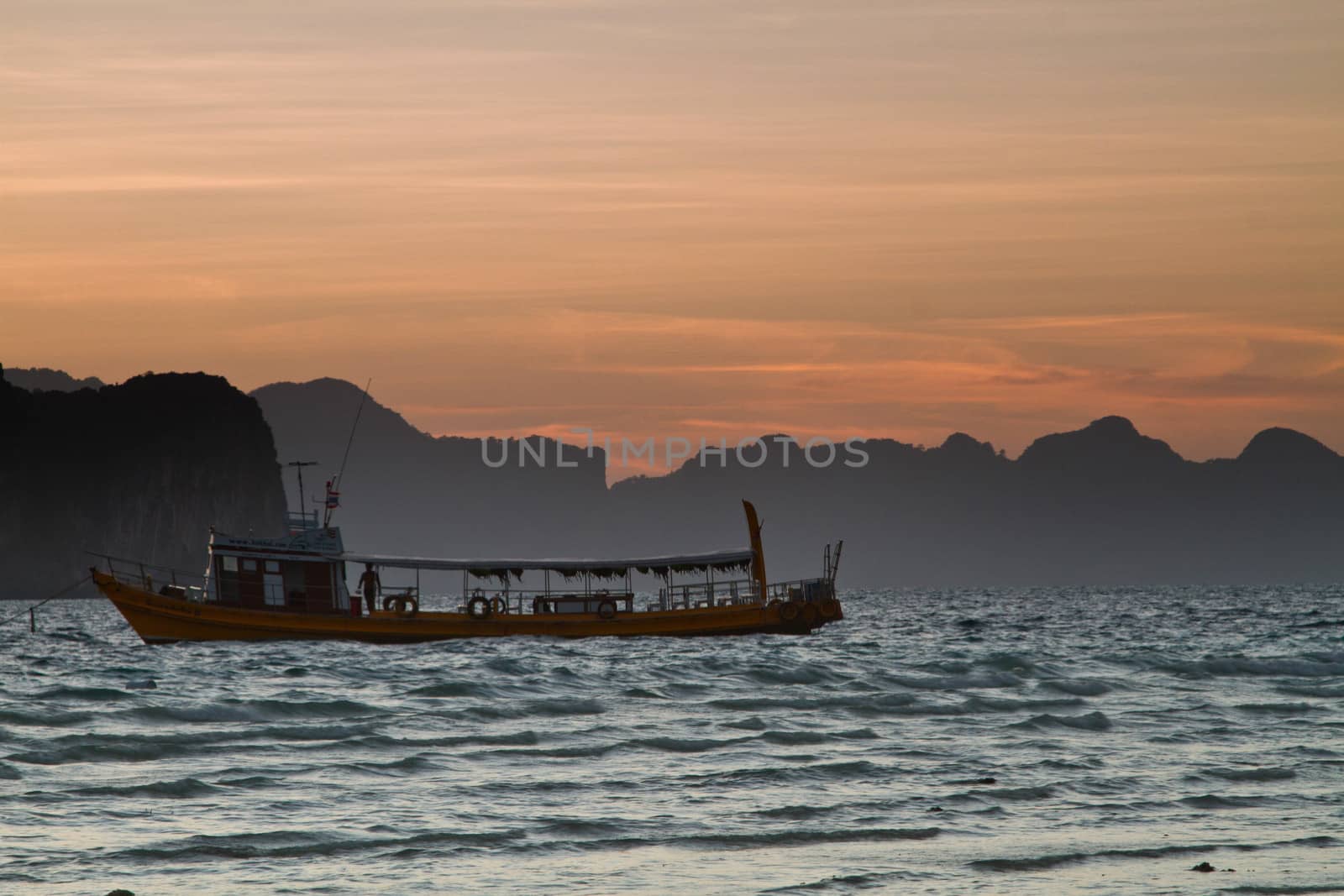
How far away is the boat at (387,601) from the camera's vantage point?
55969 millimetres

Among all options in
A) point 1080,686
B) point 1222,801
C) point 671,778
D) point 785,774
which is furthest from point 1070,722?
point 671,778

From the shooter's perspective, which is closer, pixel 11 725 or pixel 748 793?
pixel 748 793

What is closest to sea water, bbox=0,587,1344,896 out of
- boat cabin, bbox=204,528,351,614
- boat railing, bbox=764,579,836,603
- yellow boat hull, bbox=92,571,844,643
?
yellow boat hull, bbox=92,571,844,643

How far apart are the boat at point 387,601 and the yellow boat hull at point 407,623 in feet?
0.14

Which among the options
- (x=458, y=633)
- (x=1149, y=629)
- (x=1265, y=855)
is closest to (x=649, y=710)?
(x=1265, y=855)

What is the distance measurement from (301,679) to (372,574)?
59.5 ft

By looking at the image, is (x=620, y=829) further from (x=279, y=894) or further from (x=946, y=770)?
(x=946, y=770)

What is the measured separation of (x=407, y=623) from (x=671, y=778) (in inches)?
1363

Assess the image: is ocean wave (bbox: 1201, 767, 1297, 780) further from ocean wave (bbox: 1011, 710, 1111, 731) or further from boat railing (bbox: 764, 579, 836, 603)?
boat railing (bbox: 764, 579, 836, 603)

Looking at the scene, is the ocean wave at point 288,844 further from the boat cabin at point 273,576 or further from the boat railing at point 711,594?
the boat railing at point 711,594

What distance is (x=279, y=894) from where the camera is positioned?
52.2 ft

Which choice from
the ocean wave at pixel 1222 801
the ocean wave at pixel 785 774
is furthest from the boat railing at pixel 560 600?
the ocean wave at pixel 1222 801

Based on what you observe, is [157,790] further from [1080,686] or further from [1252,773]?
[1080,686]

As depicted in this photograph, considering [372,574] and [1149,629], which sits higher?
[372,574]
